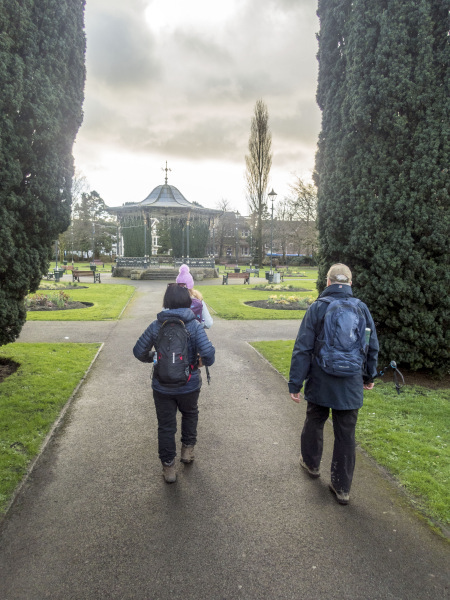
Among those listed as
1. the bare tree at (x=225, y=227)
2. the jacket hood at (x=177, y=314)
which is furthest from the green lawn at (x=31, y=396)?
the bare tree at (x=225, y=227)

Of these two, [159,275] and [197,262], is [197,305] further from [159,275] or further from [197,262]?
[197,262]

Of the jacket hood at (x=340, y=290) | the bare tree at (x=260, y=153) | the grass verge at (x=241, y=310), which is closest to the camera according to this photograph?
the jacket hood at (x=340, y=290)

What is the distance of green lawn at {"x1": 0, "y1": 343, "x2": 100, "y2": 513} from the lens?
155 inches

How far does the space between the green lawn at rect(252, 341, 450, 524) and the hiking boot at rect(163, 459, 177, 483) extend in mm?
2067

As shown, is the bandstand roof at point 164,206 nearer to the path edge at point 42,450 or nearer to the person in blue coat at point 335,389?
the path edge at point 42,450

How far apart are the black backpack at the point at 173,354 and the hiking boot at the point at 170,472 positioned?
742 mm

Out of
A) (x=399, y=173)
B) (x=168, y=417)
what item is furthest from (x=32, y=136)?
(x=399, y=173)

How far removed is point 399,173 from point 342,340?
406 cm

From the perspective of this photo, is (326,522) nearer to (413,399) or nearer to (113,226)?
(413,399)

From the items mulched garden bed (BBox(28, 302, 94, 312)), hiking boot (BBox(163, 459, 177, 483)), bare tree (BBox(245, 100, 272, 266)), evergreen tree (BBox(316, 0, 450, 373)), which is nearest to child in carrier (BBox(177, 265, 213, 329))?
hiking boot (BBox(163, 459, 177, 483))

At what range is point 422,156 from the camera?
19.6 feet

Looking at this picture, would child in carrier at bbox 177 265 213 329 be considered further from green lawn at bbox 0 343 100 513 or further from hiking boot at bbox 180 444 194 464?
green lawn at bbox 0 343 100 513

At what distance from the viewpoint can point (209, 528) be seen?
302 centimetres

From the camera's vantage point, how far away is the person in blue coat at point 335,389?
11.2 ft
